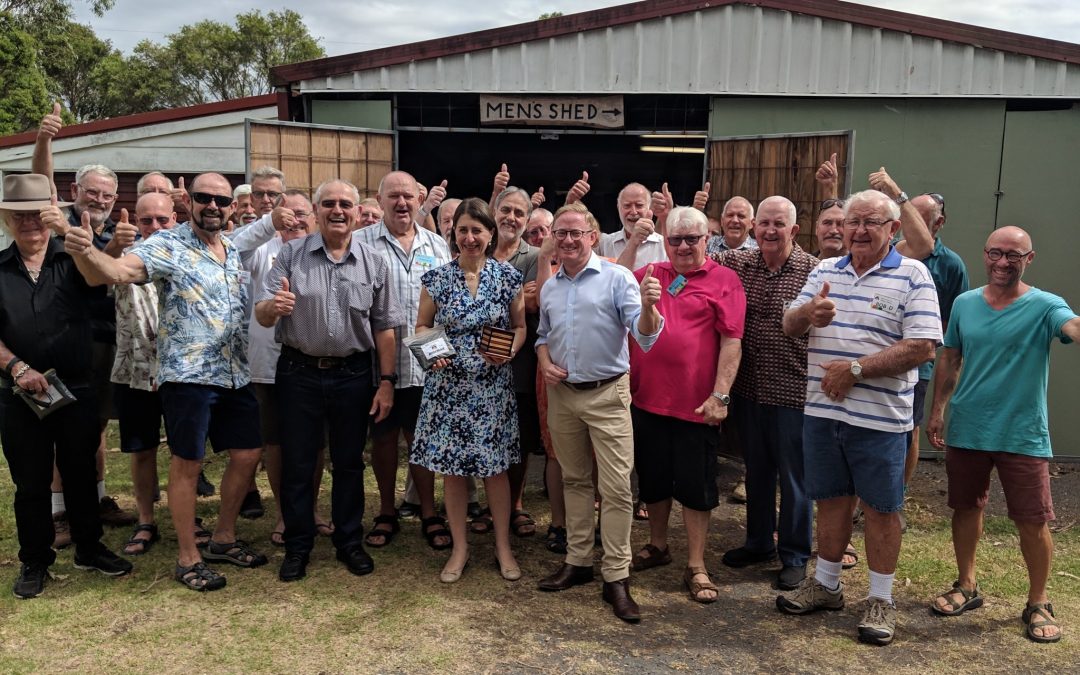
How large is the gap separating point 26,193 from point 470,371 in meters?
2.22

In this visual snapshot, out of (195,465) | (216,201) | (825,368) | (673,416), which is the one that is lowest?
(195,465)

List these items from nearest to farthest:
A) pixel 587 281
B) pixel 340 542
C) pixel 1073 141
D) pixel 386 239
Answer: pixel 587 281 < pixel 340 542 < pixel 386 239 < pixel 1073 141

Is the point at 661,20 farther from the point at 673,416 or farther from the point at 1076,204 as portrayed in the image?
the point at 673,416

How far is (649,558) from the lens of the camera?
14.3 ft

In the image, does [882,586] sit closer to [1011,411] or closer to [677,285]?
[1011,411]

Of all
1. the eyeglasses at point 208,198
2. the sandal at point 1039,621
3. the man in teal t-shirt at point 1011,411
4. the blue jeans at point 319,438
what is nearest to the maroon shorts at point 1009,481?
the man in teal t-shirt at point 1011,411

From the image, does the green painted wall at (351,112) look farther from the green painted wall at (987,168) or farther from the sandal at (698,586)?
the sandal at (698,586)

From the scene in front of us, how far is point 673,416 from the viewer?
13.1 ft

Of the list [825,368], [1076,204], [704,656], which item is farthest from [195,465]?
[1076,204]

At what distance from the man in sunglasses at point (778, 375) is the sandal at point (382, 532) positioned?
6.82 ft

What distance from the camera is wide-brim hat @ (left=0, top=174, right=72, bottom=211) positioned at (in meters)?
3.70

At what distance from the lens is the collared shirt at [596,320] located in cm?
377

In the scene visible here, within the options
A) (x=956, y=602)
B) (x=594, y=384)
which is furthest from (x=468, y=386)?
(x=956, y=602)

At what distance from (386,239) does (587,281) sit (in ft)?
4.86
